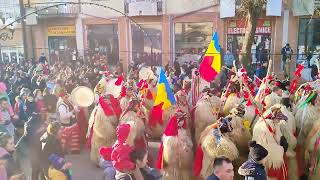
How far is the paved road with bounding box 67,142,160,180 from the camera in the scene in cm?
739

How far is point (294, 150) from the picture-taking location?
19.4ft

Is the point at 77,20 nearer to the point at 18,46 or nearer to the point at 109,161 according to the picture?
the point at 18,46

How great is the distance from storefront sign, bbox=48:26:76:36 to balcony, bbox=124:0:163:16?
15.2 ft

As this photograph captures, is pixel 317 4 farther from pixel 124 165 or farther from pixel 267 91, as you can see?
pixel 124 165

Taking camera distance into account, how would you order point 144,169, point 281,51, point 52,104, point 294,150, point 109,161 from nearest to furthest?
1. point 144,169
2. point 109,161
3. point 294,150
4. point 52,104
5. point 281,51

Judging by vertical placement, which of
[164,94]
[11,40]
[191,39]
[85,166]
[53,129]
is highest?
[11,40]

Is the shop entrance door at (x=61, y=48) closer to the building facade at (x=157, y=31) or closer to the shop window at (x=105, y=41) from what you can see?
the building facade at (x=157, y=31)

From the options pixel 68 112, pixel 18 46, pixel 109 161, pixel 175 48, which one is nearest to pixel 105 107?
pixel 68 112

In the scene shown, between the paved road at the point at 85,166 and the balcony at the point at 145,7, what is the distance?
43.0 feet

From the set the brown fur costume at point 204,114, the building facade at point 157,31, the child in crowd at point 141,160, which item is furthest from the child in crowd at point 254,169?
the building facade at point 157,31

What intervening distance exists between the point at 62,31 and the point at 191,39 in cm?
918

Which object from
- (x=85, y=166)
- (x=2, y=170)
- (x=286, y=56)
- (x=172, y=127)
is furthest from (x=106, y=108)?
(x=286, y=56)

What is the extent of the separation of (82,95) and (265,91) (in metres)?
4.36

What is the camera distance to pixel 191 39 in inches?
800
